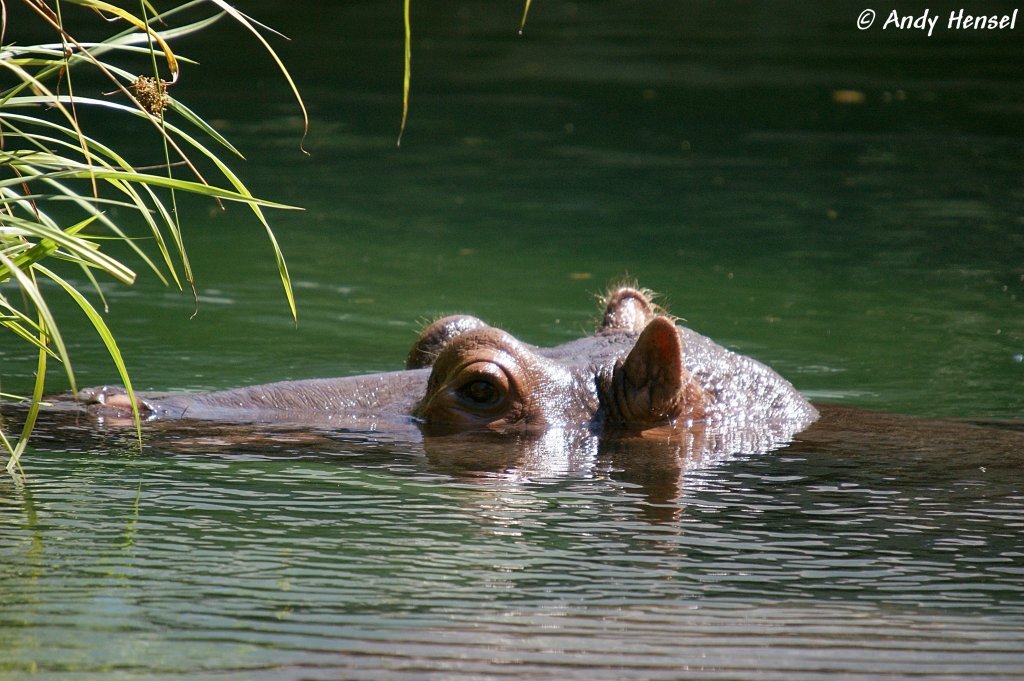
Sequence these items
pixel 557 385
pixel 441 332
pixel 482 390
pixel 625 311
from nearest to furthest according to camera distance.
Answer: pixel 482 390
pixel 557 385
pixel 441 332
pixel 625 311

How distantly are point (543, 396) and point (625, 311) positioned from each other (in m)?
0.77

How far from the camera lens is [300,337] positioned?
26.2ft

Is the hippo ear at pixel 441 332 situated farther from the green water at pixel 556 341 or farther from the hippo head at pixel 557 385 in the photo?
the green water at pixel 556 341

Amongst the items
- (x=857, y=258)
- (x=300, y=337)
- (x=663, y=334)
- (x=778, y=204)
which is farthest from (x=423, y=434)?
(x=778, y=204)

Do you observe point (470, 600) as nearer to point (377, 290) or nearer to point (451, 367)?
point (451, 367)

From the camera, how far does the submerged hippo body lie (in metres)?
5.24

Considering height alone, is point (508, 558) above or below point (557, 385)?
below

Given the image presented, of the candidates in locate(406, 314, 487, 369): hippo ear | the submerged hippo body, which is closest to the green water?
the submerged hippo body

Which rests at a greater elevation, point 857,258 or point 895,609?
point 857,258

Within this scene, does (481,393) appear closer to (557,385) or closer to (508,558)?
(557,385)

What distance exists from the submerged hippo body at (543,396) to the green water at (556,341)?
0.27 metres

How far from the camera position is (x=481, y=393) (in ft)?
17.4

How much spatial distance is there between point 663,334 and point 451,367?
685 millimetres

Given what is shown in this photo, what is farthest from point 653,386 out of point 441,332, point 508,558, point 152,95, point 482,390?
point 152,95
